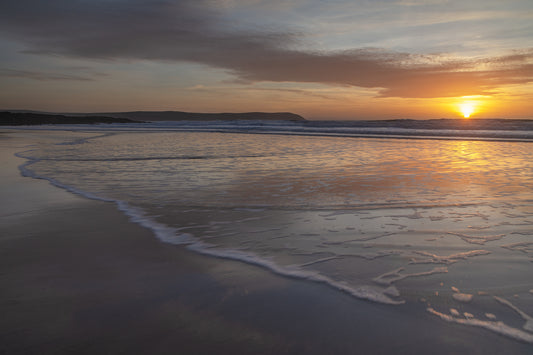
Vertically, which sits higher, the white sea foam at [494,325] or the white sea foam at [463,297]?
the white sea foam at [463,297]

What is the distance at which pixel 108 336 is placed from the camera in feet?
5.97

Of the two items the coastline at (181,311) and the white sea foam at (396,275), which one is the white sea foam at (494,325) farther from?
the white sea foam at (396,275)

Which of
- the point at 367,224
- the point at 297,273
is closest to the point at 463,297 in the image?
the point at 297,273

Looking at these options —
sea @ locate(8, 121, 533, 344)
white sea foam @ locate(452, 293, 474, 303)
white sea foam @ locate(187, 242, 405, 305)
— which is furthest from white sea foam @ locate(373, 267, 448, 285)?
white sea foam @ locate(452, 293, 474, 303)

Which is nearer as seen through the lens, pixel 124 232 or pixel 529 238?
pixel 529 238

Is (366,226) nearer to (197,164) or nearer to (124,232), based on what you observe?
(124,232)

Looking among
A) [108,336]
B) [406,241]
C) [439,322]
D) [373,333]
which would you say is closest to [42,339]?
[108,336]

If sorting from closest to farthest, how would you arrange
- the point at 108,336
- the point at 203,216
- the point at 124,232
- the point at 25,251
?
the point at 108,336 < the point at 25,251 < the point at 124,232 < the point at 203,216

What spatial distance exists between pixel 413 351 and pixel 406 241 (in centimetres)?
157

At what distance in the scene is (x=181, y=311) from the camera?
2049 millimetres

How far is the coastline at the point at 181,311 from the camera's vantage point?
5.74ft

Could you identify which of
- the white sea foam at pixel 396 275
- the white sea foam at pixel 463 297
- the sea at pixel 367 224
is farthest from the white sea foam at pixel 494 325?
the white sea foam at pixel 396 275

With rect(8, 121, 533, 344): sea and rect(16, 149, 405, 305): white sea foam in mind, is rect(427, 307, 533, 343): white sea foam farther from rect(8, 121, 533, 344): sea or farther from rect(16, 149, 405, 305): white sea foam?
rect(16, 149, 405, 305): white sea foam

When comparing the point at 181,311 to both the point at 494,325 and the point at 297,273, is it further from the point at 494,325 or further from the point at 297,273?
the point at 494,325
